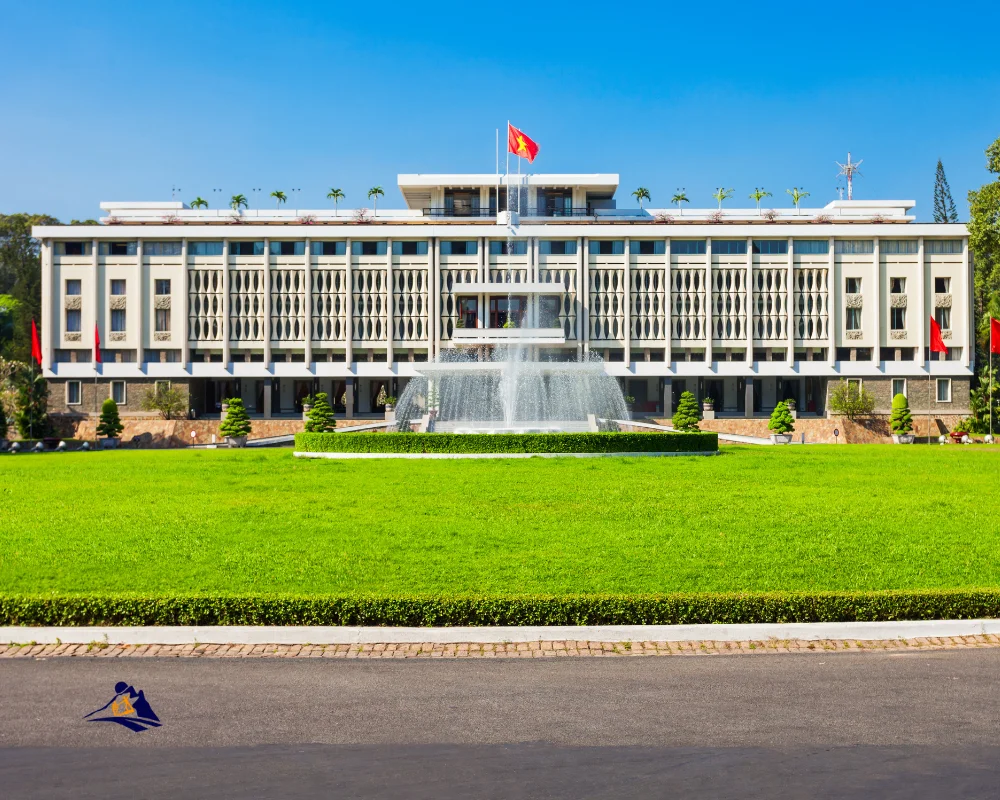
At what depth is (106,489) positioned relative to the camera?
807 inches

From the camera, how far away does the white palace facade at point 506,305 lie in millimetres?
65875

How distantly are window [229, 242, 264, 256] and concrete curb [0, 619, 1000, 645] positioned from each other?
60.8 m

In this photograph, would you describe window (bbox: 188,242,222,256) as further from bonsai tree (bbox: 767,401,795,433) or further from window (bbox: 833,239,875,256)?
window (bbox: 833,239,875,256)

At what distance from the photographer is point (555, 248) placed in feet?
225

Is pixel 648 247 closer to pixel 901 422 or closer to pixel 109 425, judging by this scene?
pixel 901 422

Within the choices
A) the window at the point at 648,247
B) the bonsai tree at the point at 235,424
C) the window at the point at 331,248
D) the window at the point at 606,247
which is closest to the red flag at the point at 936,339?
the window at the point at 648,247

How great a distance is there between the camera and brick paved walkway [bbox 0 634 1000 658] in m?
8.90

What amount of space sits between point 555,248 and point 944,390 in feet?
94.5

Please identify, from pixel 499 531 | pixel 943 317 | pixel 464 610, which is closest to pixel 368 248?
pixel 943 317

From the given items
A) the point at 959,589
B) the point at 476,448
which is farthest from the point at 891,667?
the point at 476,448

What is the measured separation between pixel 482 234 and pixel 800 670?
61028mm

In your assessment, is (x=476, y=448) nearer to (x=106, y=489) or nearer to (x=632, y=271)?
(x=106, y=489)

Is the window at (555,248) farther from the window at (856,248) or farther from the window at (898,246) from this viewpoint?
the window at (898,246)

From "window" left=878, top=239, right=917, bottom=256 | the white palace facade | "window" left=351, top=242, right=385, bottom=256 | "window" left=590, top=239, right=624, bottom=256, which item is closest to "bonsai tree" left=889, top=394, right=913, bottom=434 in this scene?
the white palace facade
